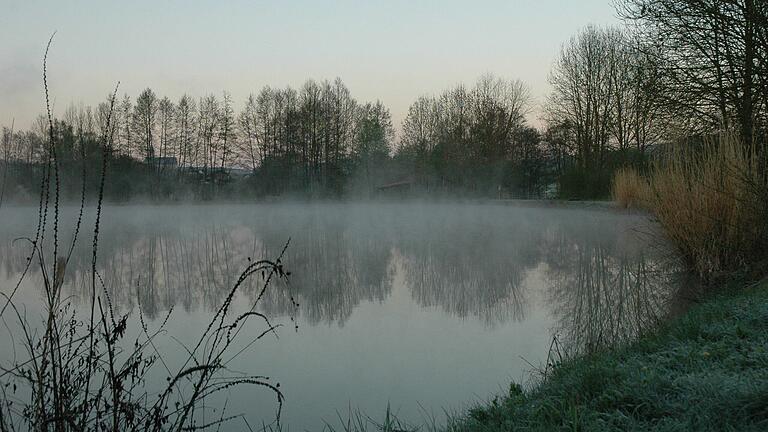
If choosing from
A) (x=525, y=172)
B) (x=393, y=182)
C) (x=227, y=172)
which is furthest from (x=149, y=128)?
(x=525, y=172)

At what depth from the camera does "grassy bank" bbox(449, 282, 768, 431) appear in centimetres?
204

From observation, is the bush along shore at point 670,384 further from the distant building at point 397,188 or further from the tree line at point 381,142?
the distant building at point 397,188

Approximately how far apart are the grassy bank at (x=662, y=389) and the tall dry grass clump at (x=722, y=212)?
2.80 m

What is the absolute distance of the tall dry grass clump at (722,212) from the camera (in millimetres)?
5676

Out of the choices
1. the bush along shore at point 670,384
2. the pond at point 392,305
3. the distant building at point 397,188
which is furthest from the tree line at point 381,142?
the bush along shore at point 670,384

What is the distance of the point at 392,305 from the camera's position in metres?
6.00

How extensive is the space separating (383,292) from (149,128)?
1323 inches

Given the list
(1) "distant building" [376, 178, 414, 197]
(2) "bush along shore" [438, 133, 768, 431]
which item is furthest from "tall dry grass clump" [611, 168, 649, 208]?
(1) "distant building" [376, 178, 414, 197]

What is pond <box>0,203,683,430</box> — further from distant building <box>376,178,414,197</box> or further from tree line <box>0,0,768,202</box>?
distant building <box>376,178,414,197</box>

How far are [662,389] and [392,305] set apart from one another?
12.5ft

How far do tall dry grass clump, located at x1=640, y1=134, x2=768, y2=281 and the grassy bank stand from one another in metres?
2.80

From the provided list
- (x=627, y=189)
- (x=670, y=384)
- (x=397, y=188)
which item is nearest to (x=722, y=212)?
(x=670, y=384)

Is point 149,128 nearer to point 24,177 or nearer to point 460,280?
point 24,177

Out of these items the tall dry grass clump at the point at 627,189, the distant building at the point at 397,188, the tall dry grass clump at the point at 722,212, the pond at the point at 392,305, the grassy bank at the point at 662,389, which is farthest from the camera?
the distant building at the point at 397,188
